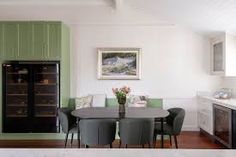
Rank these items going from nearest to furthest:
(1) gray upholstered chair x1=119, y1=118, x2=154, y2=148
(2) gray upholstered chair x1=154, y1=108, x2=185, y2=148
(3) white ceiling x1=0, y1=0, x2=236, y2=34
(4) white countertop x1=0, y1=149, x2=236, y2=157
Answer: (4) white countertop x1=0, y1=149, x2=236, y2=157 → (1) gray upholstered chair x1=119, y1=118, x2=154, y2=148 → (2) gray upholstered chair x1=154, y1=108, x2=185, y2=148 → (3) white ceiling x1=0, y1=0, x2=236, y2=34

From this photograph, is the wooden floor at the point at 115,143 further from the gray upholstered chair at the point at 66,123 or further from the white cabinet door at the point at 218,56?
the white cabinet door at the point at 218,56

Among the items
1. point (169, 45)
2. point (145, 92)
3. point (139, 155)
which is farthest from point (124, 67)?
point (139, 155)

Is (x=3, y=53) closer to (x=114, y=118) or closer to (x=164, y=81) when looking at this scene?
(x=114, y=118)

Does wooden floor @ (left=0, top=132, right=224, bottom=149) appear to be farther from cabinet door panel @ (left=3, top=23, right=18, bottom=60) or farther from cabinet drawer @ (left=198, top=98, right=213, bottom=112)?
cabinet door panel @ (left=3, top=23, right=18, bottom=60)

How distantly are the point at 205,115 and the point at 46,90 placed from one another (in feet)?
10.8

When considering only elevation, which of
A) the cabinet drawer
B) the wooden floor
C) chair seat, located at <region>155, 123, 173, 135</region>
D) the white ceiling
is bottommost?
the wooden floor

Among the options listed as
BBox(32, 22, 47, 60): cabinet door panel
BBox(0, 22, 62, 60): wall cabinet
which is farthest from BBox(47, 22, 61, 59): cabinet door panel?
BBox(32, 22, 47, 60): cabinet door panel

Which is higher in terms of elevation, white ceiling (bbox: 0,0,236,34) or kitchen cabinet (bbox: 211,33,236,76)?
white ceiling (bbox: 0,0,236,34)

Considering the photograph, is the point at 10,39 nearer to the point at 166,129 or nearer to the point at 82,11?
the point at 82,11

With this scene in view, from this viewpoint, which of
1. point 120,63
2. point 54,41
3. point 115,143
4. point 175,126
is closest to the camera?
point 175,126

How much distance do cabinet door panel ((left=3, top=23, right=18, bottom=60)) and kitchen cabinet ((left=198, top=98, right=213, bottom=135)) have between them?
396 cm

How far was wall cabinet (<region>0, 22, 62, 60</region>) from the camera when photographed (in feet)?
18.1

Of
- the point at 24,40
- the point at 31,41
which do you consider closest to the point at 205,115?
the point at 31,41

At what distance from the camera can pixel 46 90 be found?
5621 millimetres
